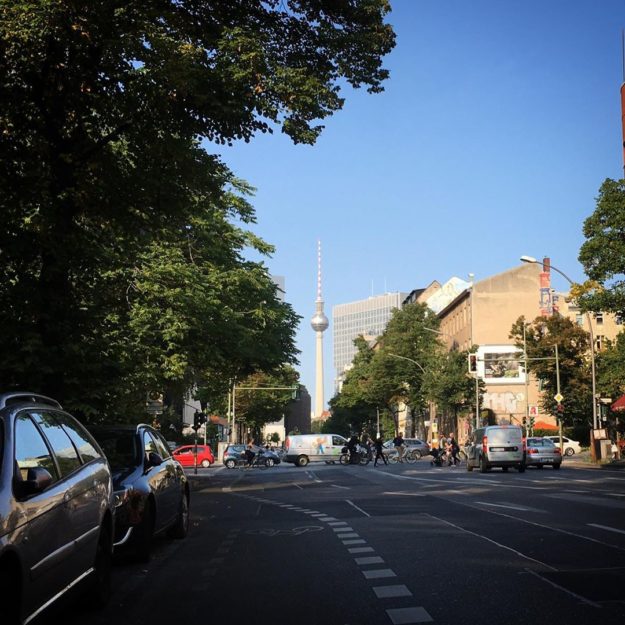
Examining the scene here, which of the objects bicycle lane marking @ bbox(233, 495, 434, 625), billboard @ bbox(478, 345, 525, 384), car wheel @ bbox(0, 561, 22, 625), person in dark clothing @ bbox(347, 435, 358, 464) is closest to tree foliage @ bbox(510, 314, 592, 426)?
person in dark clothing @ bbox(347, 435, 358, 464)

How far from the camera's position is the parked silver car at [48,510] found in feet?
16.3

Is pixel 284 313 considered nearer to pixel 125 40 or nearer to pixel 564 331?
pixel 125 40

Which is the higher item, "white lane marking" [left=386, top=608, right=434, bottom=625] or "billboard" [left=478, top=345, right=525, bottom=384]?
"billboard" [left=478, top=345, right=525, bottom=384]

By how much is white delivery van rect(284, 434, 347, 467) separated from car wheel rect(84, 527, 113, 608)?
A: 176 feet

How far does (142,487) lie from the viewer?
1017 centimetres

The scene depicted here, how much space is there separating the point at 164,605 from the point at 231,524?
312 inches

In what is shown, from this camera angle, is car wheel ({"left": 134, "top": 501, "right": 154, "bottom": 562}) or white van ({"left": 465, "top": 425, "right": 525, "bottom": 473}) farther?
white van ({"left": 465, "top": 425, "right": 525, "bottom": 473})

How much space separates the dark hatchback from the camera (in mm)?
9742

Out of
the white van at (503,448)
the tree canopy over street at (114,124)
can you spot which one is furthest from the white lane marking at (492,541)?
the white van at (503,448)

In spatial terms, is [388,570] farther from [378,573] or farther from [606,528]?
[606,528]

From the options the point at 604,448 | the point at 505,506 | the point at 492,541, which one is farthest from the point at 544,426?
the point at 492,541

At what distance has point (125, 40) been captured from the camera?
45.3 feet

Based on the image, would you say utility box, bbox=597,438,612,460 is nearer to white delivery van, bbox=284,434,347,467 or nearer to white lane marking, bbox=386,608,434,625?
white delivery van, bbox=284,434,347,467

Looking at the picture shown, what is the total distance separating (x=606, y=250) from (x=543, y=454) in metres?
9.80
